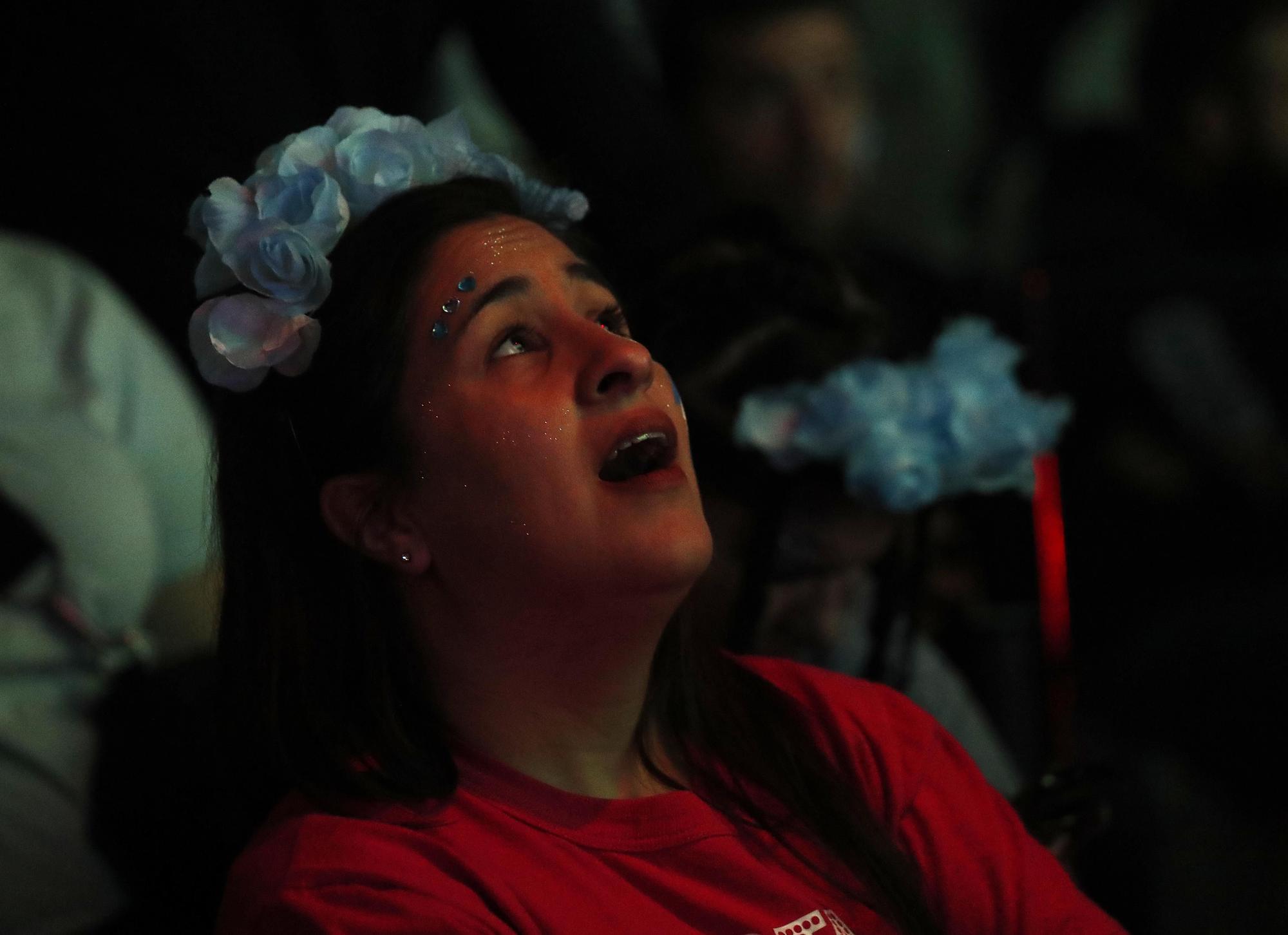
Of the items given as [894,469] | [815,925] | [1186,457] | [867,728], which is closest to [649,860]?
[815,925]

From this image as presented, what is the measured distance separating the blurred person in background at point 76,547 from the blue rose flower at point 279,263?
0.80 ft

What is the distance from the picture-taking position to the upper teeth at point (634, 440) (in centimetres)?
87

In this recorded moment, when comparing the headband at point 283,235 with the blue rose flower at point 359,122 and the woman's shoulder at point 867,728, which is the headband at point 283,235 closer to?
the blue rose flower at point 359,122

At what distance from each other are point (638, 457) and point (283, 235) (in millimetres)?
256

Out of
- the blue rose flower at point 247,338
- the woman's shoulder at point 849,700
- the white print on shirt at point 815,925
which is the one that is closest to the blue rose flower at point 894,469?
the woman's shoulder at point 849,700

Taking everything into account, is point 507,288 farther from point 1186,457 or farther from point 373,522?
point 1186,457

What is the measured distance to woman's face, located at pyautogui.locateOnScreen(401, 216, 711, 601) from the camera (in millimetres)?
856

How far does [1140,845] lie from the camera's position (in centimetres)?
184

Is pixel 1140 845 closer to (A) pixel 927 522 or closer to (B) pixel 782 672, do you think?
(A) pixel 927 522

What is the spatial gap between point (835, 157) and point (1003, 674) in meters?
0.89

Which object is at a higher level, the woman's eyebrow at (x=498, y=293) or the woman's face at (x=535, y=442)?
the woman's eyebrow at (x=498, y=293)

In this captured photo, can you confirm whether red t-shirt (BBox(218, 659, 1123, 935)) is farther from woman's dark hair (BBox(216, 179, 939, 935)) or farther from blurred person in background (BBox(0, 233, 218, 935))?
blurred person in background (BBox(0, 233, 218, 935))

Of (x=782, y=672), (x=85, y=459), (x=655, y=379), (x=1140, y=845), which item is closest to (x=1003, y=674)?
(x=1140, y=845)

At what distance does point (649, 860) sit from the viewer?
2.97 feet
